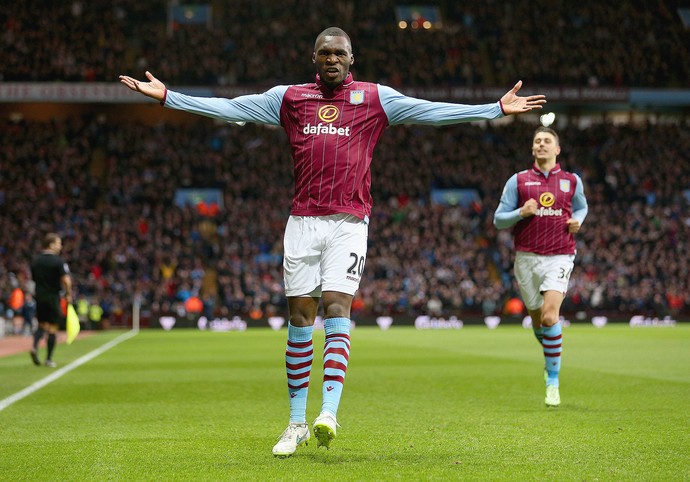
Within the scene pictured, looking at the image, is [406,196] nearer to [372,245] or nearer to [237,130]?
[372,245]

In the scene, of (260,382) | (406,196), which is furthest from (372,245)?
(260,382)

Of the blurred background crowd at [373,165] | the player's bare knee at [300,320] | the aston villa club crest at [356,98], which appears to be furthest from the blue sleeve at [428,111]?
the blurred background crowd at [373,165]

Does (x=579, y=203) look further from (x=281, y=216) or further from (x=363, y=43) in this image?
(x=363, y=43)

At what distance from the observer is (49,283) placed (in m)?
16.1

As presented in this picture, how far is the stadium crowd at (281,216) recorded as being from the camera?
1430 inches

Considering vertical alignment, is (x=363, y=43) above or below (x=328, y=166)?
above

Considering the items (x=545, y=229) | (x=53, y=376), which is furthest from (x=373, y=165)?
(x=545, y=229)

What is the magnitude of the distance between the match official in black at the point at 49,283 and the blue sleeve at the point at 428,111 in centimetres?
1027

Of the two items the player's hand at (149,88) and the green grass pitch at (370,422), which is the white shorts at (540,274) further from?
the player's hand at (149,88)

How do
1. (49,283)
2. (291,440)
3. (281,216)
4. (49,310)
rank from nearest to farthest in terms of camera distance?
1. (291,440)
2. (49,283)
3. (49,310)
4. (281,216)

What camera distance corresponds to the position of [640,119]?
49.5 metres

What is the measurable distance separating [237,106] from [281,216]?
33.0 meters

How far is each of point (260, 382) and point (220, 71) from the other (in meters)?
33.5

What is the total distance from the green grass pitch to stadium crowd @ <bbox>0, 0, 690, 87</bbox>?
→ 29.4 m
